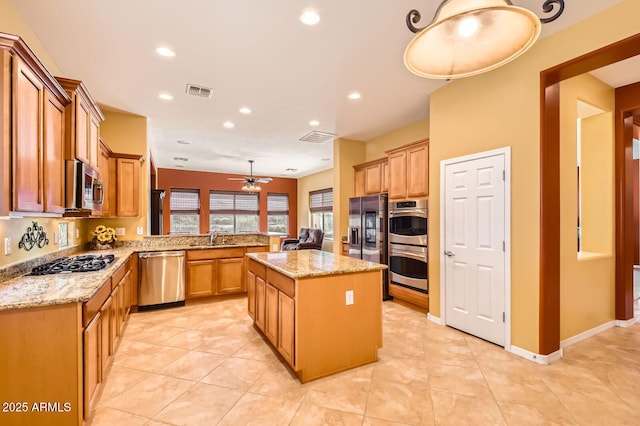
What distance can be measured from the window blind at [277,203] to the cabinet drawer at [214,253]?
561 cm

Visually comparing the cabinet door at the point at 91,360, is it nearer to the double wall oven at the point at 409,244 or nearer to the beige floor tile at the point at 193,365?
the beige floor tile at the point at 193,365

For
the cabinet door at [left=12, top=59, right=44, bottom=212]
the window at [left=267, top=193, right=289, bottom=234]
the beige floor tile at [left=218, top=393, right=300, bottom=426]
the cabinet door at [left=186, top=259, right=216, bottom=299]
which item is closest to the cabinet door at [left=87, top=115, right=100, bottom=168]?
the cabinet door at [left=12, top=59, right=44, bottom=212]

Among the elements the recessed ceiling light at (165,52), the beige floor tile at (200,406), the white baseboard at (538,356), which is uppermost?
the recessed ceiling light at (165,52)

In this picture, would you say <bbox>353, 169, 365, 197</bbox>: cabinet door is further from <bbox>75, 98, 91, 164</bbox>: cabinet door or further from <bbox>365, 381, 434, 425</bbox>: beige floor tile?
<bbox>75, 98, 91, 164</bbox>: cabinet door

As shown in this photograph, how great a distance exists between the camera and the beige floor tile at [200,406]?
1921 millimetres

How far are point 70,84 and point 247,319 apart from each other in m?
3.04

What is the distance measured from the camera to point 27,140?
1740 millimetres

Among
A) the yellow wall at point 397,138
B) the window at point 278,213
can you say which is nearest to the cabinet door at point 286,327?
the yellow wall at point 397,138

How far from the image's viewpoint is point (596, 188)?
3494mm

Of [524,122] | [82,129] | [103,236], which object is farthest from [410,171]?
[103,236]

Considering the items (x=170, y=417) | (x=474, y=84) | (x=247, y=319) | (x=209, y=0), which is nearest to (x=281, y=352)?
(x=170, y=417)

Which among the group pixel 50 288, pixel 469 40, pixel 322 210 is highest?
pixel 469 40

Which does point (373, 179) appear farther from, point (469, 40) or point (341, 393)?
point (469, 40)

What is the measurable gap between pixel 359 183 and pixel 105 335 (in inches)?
177
